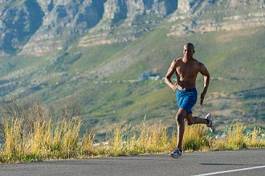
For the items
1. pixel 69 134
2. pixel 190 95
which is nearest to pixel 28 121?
pixel 69 134

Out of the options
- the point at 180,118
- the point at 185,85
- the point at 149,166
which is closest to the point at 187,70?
the point at 185,85

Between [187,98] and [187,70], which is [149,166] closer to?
[187,98]

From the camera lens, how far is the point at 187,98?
42.8 ft

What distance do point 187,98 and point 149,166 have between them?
6.54 feet

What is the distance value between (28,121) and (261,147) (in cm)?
560

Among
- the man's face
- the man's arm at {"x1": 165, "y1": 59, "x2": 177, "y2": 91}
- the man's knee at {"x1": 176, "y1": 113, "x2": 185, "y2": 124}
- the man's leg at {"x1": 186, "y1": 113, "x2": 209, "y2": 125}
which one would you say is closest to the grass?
the man's leg at {"x1": 186, "y1": 113, "x2": 209, "y2": 125}

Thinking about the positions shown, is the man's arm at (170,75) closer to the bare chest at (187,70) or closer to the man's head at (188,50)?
the bare chest at (187,70)

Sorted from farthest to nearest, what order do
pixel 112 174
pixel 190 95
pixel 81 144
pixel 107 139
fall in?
pixel 107 139, pixel 81 144, pixel 190 95, pixel 112 174

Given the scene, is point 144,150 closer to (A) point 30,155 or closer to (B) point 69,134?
(B) point 69,134

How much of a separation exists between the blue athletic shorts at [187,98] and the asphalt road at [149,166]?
3.04ft

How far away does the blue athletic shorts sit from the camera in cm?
1301

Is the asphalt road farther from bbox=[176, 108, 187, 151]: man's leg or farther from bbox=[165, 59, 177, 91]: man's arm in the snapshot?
bbox=[165, 59, 177, 91]: man's arm

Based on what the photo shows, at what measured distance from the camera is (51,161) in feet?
40.3

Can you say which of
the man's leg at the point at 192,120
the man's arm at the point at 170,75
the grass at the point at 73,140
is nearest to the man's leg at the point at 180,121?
the man's leg at the point at 192,120
